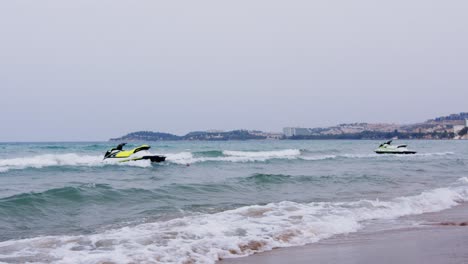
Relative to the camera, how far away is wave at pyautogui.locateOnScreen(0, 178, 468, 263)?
23.1 feet

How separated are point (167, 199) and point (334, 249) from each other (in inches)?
270

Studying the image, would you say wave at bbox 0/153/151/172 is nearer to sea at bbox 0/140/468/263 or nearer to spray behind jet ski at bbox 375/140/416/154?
sea at bbox 0/140/468/263

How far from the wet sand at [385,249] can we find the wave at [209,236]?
43 centimetres

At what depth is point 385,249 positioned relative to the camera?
7426mm

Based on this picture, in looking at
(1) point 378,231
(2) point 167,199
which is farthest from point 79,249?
(2) point 167,199

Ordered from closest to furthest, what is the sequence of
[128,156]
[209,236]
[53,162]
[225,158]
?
[209,236] < [128,156] < [53,162] < [225,158]

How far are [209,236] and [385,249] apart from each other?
2777mm

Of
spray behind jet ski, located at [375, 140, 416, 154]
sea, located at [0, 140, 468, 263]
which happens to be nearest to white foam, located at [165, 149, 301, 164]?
spray behind jet ski, located at [375, 140, 416, 154]

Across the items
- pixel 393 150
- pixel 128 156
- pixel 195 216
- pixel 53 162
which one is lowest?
pixel 393 150

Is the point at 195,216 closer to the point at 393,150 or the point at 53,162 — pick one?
the point at 53,162

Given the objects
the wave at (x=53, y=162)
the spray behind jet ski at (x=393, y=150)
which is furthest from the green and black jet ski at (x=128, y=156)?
the spray behind jet ski at (x=393, y=150)

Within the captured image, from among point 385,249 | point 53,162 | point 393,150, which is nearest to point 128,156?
point 53,162

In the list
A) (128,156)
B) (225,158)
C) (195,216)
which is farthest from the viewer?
(225,158)

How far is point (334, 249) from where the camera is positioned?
25.0 ft
